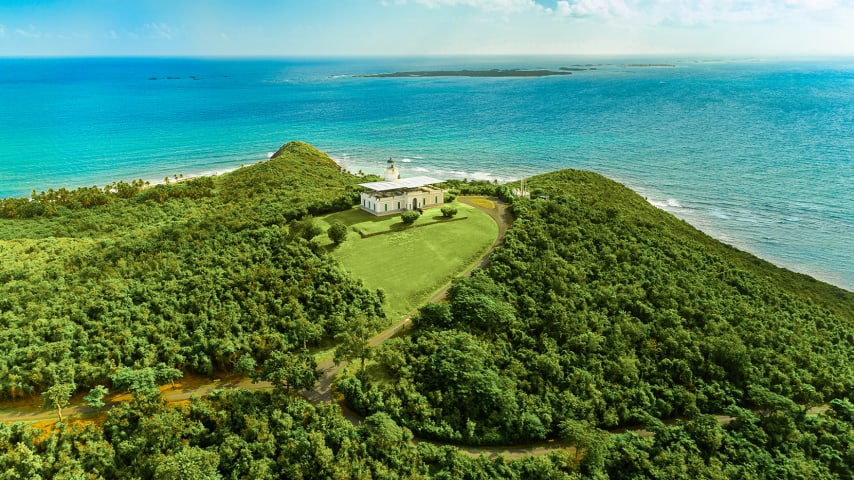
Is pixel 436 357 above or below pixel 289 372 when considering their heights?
below

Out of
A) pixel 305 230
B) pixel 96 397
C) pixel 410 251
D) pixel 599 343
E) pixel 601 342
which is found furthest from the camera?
pixel 410 251

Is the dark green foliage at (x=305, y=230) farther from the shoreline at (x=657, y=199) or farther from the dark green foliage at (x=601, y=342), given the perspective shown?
the shoreline at (x=657, y=199)

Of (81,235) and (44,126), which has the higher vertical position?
(44,126)

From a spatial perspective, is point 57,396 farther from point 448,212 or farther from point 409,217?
point 448,212

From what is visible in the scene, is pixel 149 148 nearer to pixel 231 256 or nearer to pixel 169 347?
pixel 231 256

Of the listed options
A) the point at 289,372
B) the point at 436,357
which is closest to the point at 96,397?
the point at 289,372

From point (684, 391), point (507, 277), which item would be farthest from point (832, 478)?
point (507, 277)

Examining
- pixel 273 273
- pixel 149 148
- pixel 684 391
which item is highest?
pixel 149 148

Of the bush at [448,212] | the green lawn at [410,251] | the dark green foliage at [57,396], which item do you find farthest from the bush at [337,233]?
the dark green foliage at [57,396]
